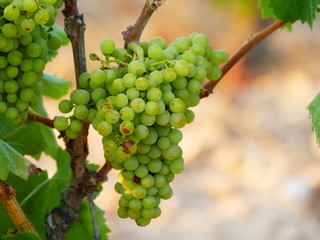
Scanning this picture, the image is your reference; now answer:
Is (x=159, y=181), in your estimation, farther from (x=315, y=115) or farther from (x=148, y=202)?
(x=315, y=115)

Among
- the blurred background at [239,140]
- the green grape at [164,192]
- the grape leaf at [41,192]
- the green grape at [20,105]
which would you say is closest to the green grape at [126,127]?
the green grape at [164,192]

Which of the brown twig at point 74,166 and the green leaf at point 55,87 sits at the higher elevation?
the green leaf at point 55,87

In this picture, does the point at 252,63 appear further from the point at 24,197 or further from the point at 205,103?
the point at 24,197

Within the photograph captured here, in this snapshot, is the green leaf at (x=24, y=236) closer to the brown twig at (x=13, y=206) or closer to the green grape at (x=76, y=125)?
the brown twig at (x=13, y=206)

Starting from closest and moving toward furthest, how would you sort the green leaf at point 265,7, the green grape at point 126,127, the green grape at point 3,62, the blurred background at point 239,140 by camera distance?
the green grape at point 126,127
the green grape at point 3,62
the green leaf at point 265,7
the blurred background at point 239,140

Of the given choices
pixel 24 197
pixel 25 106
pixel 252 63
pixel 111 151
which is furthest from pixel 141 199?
pixel 252 63

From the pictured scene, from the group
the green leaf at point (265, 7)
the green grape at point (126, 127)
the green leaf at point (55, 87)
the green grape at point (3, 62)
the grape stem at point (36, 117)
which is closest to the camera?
the green grape at point (126, 127)
